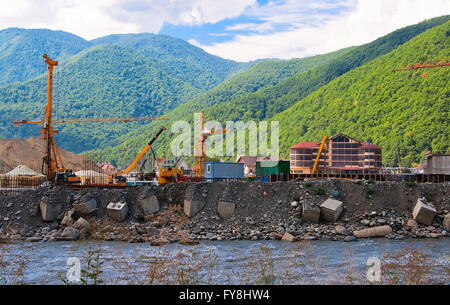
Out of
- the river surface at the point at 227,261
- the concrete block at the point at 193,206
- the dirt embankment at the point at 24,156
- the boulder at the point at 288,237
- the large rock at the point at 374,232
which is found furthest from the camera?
the dirt embankment at the point at 24,156

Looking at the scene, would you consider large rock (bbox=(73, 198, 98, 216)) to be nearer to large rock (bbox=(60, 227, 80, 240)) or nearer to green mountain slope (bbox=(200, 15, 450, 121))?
large rock (bbox=(60, 227, 80, 240))

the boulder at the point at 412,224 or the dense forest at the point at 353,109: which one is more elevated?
the dense forest at the point at 353,109

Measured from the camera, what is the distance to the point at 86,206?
118 ft

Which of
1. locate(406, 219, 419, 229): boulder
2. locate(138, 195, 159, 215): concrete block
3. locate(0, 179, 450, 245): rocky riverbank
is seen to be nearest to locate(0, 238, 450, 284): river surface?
locate(0, 179, 450, 245): rocky riverbank

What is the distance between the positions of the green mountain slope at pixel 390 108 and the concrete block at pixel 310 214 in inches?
2983

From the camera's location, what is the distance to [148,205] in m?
37.1

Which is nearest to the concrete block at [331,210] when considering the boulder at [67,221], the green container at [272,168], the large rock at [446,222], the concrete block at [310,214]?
the concrete block at [310,214]

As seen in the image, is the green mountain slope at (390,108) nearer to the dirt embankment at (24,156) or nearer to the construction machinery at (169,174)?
the dirt embankment at (24,156)

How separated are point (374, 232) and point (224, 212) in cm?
1041

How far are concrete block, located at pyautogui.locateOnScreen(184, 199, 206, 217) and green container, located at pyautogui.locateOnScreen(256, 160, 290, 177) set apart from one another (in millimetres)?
21633

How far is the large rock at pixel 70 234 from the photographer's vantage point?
105 feet

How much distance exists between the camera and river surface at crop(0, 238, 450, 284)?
16.2 m
